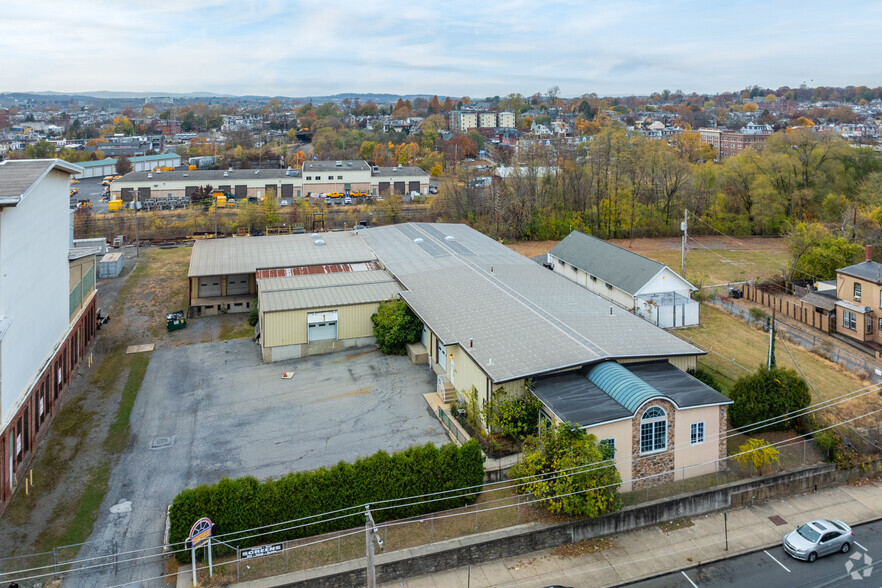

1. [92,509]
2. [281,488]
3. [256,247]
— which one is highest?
[256,247]

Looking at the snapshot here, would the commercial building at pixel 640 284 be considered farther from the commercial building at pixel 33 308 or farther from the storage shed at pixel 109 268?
the storage shed at pixel 109 268

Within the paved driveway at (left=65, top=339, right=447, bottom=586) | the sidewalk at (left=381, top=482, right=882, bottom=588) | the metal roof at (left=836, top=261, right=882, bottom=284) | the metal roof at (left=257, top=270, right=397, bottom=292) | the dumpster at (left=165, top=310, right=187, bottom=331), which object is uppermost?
the metal roof at (left=836, top=261, right=882, bottom=284)

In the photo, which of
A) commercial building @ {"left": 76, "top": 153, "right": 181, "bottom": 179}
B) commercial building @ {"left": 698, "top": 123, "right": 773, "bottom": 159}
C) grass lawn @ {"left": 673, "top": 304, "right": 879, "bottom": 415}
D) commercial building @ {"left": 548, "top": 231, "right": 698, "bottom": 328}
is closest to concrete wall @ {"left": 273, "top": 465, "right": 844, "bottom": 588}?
grass lawn @ {"left": 673, "top": 304, "right": 879, "bottom": 415}

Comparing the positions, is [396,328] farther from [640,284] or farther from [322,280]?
[640,284]

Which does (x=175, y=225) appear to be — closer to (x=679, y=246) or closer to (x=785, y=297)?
(x=679, y=246)

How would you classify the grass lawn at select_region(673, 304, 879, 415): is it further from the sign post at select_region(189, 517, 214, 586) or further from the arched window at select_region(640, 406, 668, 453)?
the sign post at select_region(189, 517, 214, 586)

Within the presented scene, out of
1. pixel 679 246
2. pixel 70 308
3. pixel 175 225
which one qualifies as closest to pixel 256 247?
pixel 70 308
